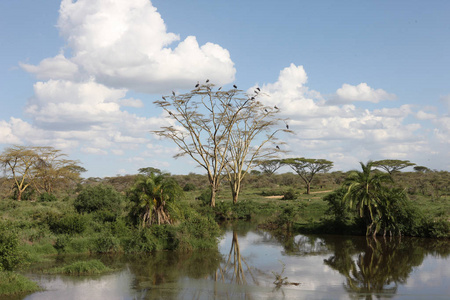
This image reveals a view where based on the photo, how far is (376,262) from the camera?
1761 cm

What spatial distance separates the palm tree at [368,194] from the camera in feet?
76.7

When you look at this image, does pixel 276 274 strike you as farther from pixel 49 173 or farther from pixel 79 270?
pixel 49 173

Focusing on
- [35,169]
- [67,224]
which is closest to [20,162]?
[35,169]

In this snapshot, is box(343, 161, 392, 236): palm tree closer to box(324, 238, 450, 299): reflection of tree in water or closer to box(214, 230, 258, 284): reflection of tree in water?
box(324, 238, 450, 299): reflection of tree in water

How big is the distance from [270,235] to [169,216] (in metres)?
8.00

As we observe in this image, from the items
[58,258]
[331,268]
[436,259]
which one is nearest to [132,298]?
[58,258]

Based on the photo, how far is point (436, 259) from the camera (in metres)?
18.4

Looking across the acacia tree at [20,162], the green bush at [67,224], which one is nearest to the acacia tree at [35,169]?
the acacia tree at [20,162]

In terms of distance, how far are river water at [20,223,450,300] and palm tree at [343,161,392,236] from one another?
178cm

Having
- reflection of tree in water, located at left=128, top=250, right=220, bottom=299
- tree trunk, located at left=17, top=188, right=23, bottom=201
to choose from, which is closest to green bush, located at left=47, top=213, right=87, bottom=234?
reflection of tree in water, located at left=128, top=250, right=220, bottom=299

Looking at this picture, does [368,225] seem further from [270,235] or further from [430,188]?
[430,188]

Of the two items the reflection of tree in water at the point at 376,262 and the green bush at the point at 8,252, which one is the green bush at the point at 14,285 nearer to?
the green bush at the point at 8,252

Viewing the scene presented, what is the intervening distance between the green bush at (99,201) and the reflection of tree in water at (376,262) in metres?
12.0

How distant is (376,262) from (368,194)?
21.1ft
